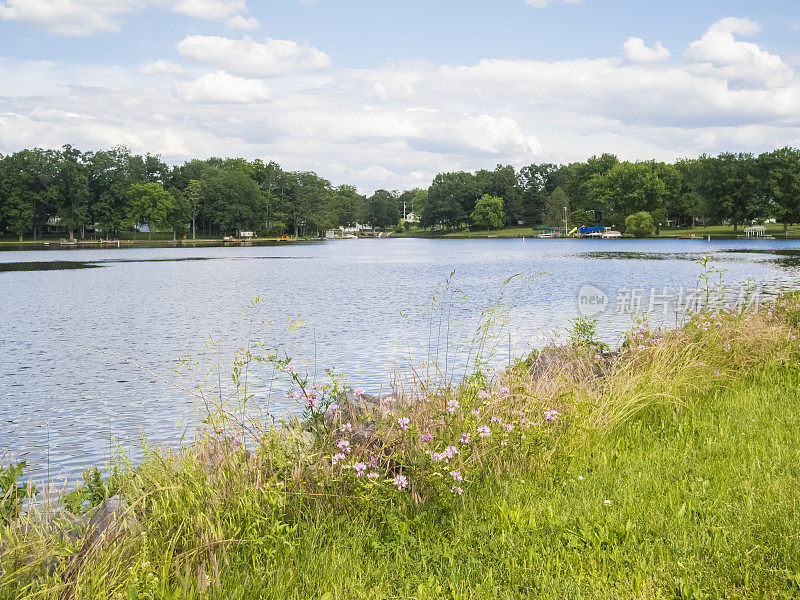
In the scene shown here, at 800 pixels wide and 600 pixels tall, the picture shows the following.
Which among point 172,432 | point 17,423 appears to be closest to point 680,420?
point 172,432

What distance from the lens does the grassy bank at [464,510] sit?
411 cm

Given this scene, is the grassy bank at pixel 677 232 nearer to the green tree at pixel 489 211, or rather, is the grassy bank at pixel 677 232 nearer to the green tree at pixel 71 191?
the green tree at pixel 489 211

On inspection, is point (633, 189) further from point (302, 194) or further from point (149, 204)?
point (149, 204)

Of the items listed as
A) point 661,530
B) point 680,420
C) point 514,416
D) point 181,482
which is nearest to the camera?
point 661,530

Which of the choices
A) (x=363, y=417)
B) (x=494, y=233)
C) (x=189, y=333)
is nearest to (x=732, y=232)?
(x=494, y=233)

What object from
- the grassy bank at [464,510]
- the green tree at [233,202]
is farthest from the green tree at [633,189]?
the grassy bank at [464,510]

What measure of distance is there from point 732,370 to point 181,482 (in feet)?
25.4

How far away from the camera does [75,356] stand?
17.6 m

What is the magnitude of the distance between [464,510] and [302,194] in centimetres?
14787

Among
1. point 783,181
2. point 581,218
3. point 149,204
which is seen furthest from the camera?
point 581,218

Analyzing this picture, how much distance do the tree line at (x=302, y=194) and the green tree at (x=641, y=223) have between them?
4.49 ft

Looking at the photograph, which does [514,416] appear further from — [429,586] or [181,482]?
[181,482]

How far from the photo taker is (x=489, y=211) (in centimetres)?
16512

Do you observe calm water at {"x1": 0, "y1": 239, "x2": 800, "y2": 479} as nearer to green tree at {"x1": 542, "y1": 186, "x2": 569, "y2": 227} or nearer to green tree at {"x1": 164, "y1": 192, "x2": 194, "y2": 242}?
green tree at {"x1": 164, "y1": 192, "x2": 194, "y2": 242}
